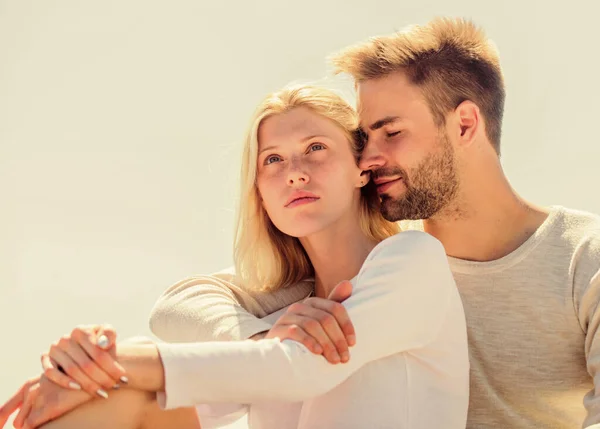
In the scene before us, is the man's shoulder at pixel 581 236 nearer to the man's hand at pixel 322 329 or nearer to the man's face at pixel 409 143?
the man's face at pixel 409 143

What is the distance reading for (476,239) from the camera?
10.8 ft

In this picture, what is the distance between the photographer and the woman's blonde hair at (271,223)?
9.90 feet

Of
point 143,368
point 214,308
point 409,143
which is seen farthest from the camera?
point 409,143

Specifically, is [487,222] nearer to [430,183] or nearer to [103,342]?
[430,183]

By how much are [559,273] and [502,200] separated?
44cm

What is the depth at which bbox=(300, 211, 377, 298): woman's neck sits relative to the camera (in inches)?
115

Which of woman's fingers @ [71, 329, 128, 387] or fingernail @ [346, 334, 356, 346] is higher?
woman's fingers @ [71, 329, 128, 387]

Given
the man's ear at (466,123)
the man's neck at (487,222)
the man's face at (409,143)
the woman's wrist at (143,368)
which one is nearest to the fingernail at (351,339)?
the woman's wrist at (143,368)

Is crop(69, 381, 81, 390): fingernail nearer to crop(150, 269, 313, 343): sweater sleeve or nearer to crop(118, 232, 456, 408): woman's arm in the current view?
crop(118, 232, 456, 408): woman's arm

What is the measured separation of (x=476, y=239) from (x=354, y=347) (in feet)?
4.16

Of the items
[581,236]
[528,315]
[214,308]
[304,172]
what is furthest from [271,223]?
[581,236]

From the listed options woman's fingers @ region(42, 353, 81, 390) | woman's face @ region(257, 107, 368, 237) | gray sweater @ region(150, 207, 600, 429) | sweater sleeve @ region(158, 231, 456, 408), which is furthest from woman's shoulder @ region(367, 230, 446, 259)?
woman's fingers @ region(42, 353, 81, 390)

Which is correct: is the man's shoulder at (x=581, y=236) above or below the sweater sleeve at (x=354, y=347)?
below

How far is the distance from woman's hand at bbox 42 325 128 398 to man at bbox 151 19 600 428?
557 mm
